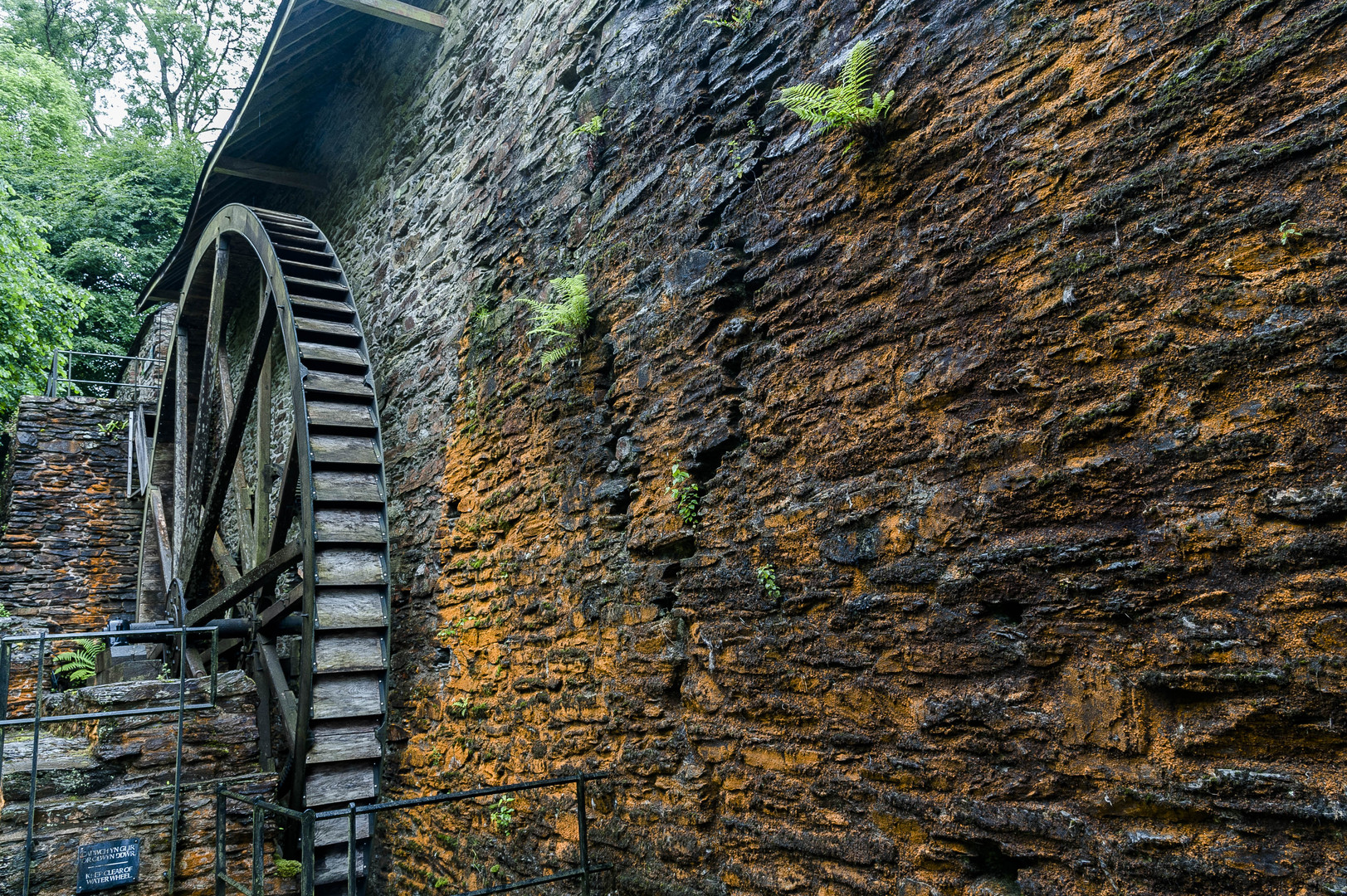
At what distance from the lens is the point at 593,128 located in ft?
12.3

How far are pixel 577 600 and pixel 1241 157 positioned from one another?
2.75m

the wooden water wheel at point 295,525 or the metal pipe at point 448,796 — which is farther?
the wooden water wheel at point 295,525

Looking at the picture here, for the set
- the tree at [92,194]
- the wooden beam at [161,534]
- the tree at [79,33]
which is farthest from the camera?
the tree at [79,33]

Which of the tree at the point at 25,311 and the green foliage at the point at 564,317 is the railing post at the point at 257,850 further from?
the tree at the point at 25,311

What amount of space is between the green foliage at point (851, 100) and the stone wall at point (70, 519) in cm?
1075

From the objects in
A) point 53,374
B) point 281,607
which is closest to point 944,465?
point 281,607

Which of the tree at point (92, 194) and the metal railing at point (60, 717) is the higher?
the tree at point (92, 194)

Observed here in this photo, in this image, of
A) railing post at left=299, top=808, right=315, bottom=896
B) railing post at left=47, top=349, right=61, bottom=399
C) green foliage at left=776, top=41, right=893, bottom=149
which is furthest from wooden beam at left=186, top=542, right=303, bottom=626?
railing post at left=47, top=349, right=61, bottom=399

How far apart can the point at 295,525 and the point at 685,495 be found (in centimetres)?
507

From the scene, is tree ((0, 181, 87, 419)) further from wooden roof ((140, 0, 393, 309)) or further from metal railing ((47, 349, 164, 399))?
wooden roof ((140, 0, 393, 309))

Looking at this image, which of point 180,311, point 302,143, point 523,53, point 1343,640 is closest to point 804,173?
point 1343,640

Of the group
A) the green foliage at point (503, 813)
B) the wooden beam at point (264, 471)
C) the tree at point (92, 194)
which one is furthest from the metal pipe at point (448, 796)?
the tree at point (92, 194)

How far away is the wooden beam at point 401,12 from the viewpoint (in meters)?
5.05

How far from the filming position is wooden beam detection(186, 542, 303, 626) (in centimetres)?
516
